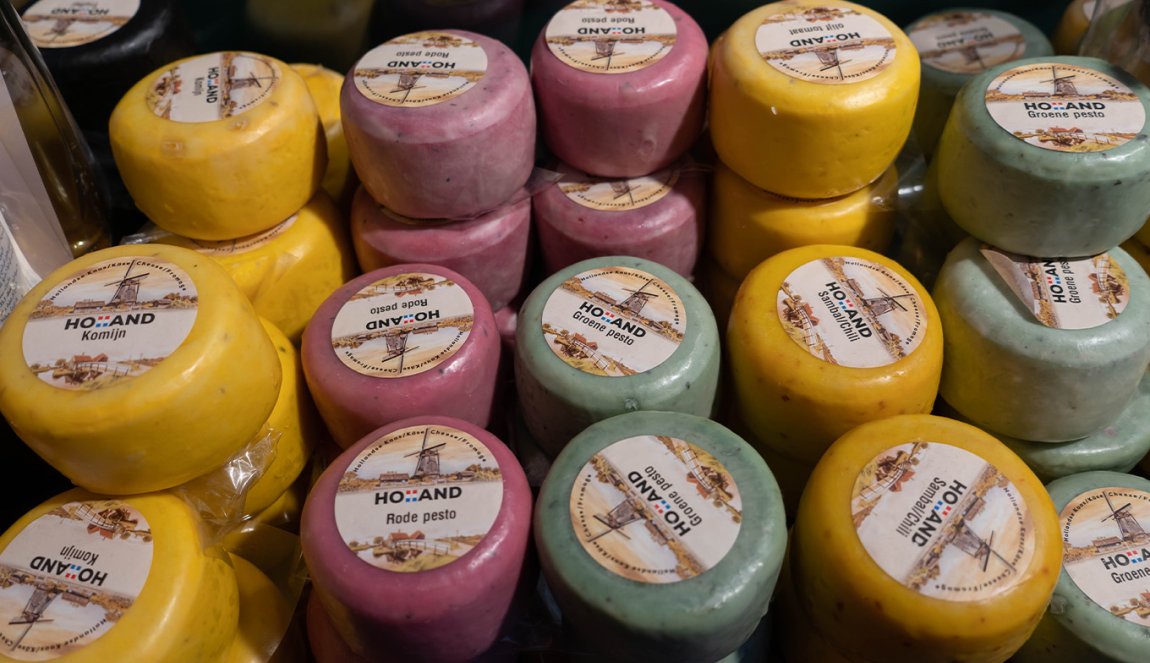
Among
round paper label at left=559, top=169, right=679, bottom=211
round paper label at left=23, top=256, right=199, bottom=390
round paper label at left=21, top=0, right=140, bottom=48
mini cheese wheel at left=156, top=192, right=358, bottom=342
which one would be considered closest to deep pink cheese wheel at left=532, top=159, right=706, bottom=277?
round paper label at left=559, top=169, right=679, bottom=211

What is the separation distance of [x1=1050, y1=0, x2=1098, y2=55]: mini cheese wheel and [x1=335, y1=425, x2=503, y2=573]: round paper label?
1394 millimetres

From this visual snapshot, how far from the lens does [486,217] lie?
144 centimetres

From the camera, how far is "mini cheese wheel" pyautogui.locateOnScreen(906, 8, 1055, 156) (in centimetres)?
164

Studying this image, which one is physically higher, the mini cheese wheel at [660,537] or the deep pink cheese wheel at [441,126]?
the deep pink cheese wheel at [441,126]

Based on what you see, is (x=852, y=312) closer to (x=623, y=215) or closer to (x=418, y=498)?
(x=623, y=215)

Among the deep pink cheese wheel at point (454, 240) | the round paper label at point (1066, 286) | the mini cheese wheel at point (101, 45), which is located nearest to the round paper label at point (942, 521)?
the round paper label at point (1066, 286)

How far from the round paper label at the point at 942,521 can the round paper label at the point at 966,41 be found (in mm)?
870

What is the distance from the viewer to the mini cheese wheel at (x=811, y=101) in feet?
4.12

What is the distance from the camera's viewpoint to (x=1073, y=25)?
5.71ft

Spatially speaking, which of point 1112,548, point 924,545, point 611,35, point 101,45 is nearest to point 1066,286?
point 1112,548

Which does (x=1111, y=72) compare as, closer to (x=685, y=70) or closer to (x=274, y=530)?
(x=685, y=70)

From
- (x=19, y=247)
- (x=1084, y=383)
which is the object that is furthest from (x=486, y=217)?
(x=1084, y=383)

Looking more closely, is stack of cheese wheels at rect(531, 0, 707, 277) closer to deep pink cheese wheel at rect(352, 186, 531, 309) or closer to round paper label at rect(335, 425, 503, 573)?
deep pink cheese wheel at rect(352, 186, 531, 309)

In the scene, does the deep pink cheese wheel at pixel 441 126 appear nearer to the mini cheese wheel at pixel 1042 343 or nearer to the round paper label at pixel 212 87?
the round paper label at pixel 212 87
